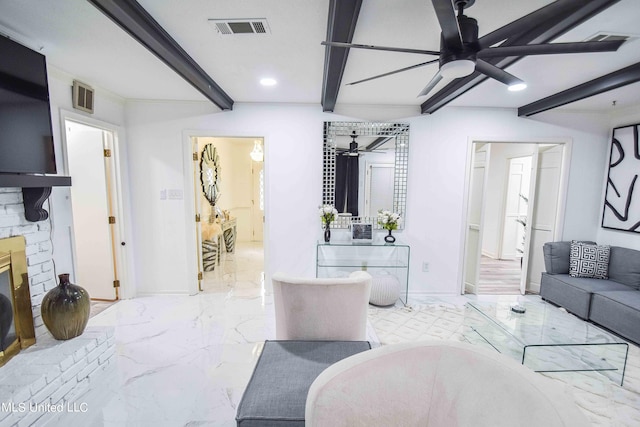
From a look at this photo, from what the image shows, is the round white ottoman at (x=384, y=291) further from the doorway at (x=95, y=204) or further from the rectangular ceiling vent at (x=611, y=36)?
the doorway at (x=95, y=204)

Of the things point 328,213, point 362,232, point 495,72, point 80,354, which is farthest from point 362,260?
point 80,354

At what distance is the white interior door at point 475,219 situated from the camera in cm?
364

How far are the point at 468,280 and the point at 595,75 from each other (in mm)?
2580

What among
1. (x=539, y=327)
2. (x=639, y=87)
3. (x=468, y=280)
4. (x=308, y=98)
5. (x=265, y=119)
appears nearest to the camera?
(x=539, y=327)

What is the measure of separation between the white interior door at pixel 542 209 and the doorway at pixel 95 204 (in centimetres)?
533

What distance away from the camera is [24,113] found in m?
1.92

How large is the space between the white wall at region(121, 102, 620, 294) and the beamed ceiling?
1.10ft

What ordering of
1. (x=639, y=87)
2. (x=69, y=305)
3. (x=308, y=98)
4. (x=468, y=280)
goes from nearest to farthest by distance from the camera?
(x=69, y=305)
(x=639, y=87)
(x=308, y=98)
(x=468, y=280)

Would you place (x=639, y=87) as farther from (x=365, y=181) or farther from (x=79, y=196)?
(x=79, y=196)

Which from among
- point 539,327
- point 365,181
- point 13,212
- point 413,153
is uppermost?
point 413,153

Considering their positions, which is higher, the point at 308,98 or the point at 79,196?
the point at 308,98

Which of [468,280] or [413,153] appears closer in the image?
[413,153]

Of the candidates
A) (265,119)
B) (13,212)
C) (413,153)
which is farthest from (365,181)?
(13,212)

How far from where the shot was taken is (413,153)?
3.60 metres
